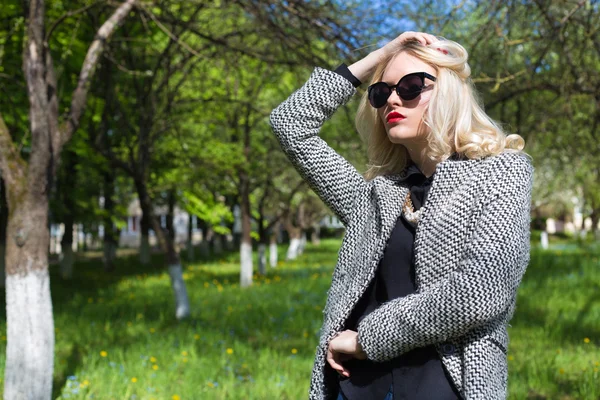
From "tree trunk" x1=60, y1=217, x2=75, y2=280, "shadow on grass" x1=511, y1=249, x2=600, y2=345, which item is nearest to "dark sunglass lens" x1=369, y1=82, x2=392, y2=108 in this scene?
"shadow on grass" x1=511, y1=249, x2=600, y2=345

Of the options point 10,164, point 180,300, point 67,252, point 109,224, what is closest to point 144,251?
point 109,224

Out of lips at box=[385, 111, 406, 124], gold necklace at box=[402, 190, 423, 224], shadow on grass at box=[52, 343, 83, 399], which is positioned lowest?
shadow on grass at box=[52, 343, 83, 399]

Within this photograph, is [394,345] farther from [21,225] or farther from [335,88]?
[21,225]

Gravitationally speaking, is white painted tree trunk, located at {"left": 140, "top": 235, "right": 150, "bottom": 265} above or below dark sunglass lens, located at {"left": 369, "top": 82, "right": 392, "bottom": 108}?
below

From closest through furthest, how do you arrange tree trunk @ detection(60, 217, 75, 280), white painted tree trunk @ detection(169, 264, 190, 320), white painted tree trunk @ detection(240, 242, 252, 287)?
white painted tree trunk @ detection(169, 264, 190, 320) → white painted tree trunk @ detection(240, 242, 252, 287) → tree trunk @ detection(60, 217, 75, 280)

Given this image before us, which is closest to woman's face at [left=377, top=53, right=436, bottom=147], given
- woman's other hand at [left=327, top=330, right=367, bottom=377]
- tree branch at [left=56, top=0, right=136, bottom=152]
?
woman's other hand at [left=327, top=330, right=367, bottom=377]

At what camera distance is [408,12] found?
643 centimetres

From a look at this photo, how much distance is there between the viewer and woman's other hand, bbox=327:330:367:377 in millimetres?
1668

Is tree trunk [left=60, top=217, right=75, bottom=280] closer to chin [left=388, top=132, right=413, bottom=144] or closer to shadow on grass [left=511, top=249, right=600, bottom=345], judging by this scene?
shadow on grass [left=511, top=249, right=600, bottom=345]

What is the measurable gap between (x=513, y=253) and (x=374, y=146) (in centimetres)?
62

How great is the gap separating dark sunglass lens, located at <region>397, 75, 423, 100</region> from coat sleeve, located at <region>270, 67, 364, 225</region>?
232 mm

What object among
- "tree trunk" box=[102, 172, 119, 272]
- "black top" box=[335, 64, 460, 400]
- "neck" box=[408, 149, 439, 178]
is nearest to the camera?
"black top" box=[335, 64, 460, 400]

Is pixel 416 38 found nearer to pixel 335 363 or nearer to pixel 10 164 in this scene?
pixel 335 363

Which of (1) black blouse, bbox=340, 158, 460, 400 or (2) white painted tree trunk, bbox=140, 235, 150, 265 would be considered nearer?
(1) black blouse, bbox=340, 158, 460, 400
